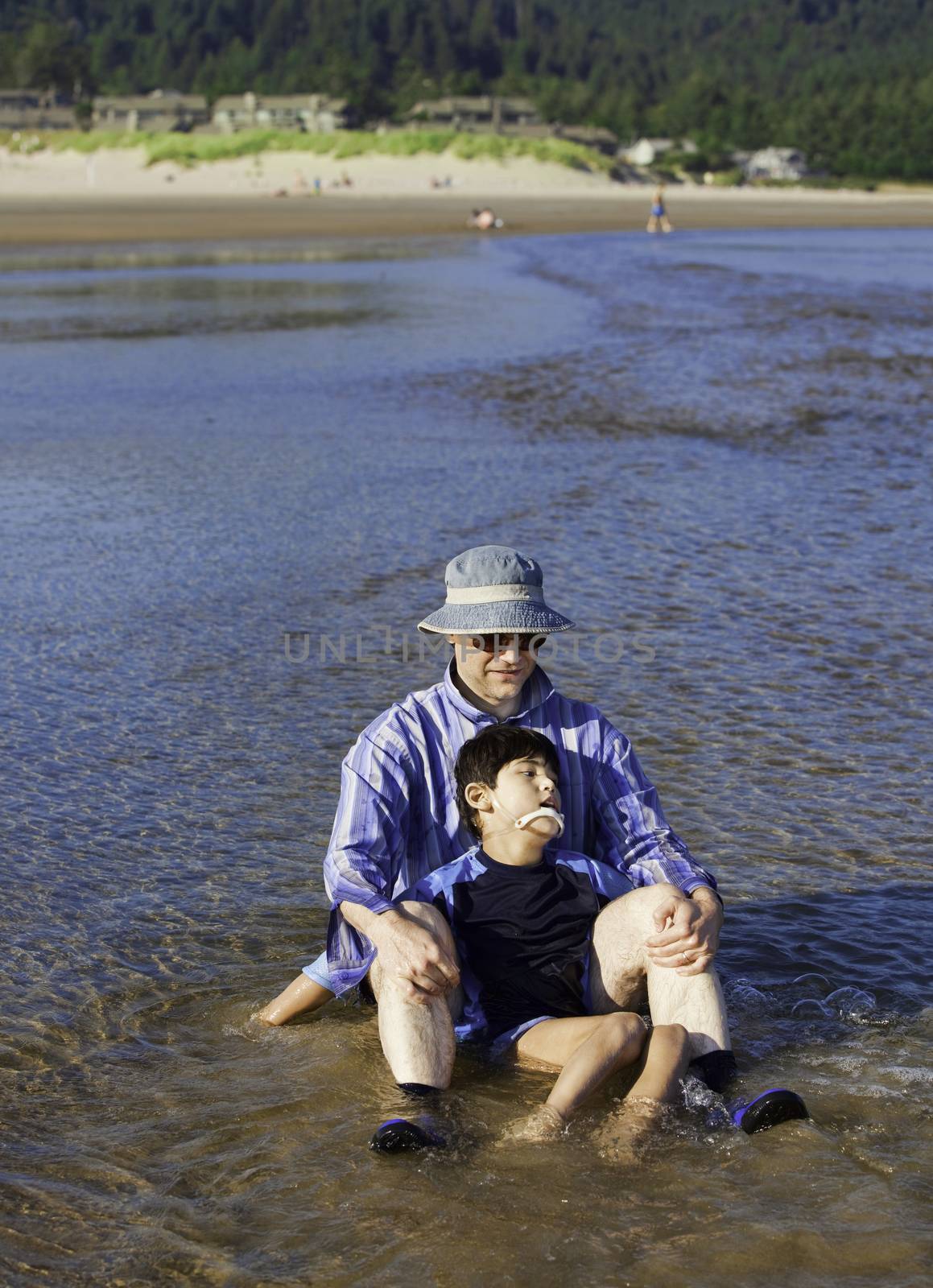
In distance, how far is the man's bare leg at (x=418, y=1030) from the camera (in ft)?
11.6

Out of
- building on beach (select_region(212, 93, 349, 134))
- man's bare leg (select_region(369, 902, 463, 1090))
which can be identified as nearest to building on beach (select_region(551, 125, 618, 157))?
building on beach (select_region(212, 93, 349, 134))

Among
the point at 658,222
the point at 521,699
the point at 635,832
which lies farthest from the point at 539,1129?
the point at 658,222

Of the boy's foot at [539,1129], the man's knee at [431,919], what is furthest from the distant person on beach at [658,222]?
the boy's foot at [539,1129]

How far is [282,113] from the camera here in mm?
124125

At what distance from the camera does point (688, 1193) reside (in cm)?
329

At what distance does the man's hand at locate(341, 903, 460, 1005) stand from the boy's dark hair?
386 millimetres

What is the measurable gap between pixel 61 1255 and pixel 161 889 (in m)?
1.84

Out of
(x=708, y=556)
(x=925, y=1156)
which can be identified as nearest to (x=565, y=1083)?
(x=925, y=1156)

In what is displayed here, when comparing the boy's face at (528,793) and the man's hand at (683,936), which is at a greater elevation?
the boy's face at (528,793)

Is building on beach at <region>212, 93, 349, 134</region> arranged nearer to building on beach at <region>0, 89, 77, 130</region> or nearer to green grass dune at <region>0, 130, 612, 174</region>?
building on beach at <region>0, 89, 77, 130</region>

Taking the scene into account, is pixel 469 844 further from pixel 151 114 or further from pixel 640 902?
pixel 151 114

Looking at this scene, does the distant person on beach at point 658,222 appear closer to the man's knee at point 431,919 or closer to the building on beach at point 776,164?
the man's knee at point 431,919

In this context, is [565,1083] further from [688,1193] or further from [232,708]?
[232,708]

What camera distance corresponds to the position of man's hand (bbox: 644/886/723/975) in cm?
353
